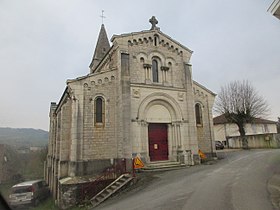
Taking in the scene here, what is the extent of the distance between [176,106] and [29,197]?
1361 cm

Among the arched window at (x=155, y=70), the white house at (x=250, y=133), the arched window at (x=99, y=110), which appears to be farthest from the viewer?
the white house at (x=250, y=133)

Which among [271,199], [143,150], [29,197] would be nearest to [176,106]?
[143,150]

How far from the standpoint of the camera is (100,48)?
95.8 feet

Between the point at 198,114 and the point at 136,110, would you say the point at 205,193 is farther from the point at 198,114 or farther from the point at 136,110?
the point at 198,114

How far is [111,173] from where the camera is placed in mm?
12617

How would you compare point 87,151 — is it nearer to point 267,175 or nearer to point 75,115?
point 75,115

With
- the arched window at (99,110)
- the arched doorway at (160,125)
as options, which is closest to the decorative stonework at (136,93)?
the arched doorway at (160,125)

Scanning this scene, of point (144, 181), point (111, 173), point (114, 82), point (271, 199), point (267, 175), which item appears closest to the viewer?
point (271, 199)

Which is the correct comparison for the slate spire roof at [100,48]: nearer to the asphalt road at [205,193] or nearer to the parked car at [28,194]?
the parked car at [28,194]

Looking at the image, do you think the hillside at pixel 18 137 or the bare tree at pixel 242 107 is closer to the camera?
the hillside at pixel 18 137

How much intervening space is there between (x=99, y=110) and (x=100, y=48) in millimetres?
17491

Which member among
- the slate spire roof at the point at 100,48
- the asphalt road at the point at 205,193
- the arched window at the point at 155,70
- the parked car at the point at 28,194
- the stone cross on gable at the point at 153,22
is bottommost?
the parked car at the point at 28,194

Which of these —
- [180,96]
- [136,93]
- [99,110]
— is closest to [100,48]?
[136,93]

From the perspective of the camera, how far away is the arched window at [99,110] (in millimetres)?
13945
